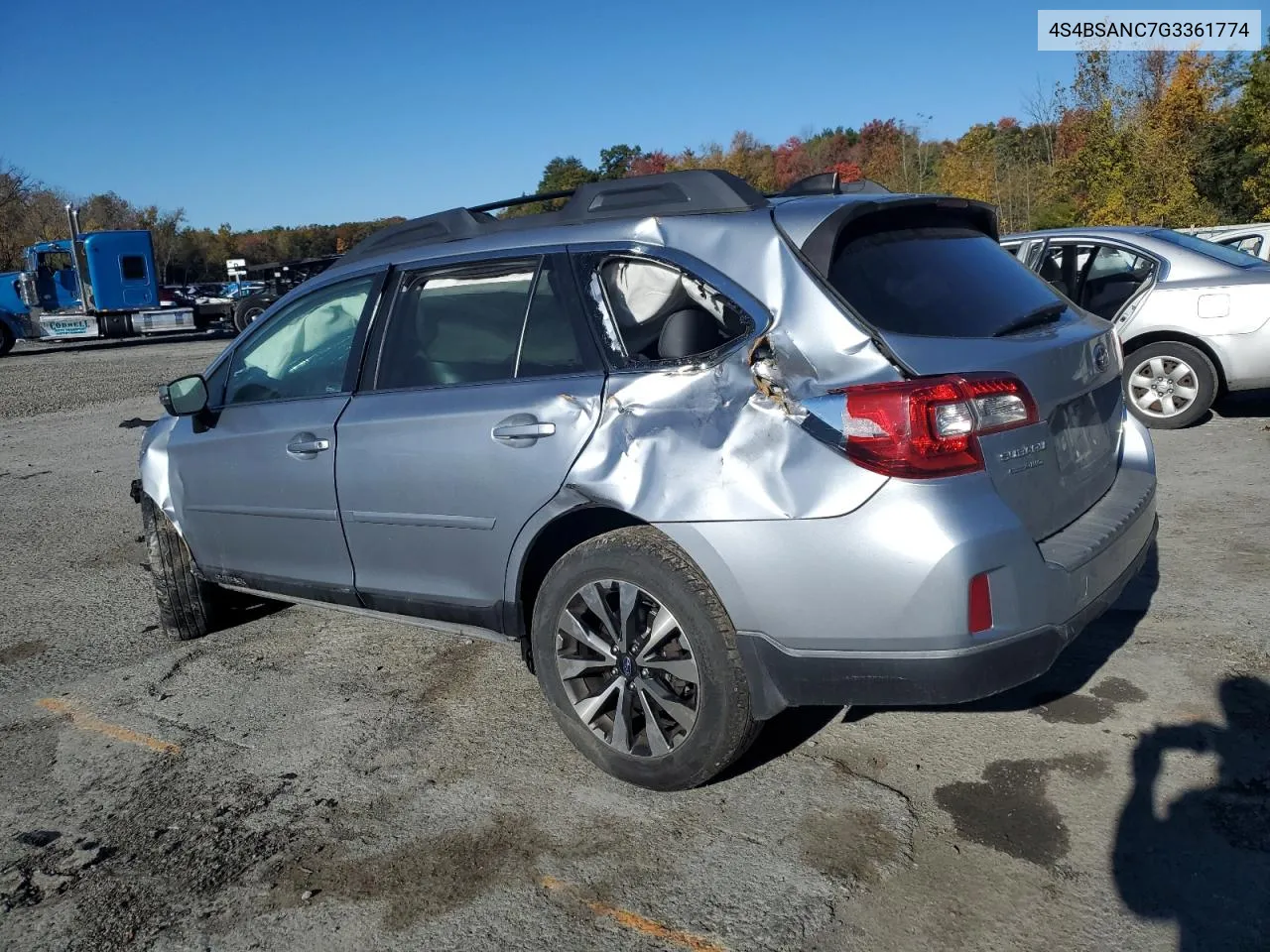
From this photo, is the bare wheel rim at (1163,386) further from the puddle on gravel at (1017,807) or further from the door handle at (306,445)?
the door handle at (306,445)

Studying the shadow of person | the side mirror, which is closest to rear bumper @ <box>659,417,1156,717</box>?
the shadow of person

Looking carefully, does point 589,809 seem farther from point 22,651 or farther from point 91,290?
point 91,290

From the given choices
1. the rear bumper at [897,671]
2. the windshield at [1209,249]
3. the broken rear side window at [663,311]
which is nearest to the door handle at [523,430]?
the broken rear side window at [663,311]

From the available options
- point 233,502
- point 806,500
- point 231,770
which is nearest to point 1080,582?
point 806,500

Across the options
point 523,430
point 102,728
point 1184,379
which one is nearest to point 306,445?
point 523,430

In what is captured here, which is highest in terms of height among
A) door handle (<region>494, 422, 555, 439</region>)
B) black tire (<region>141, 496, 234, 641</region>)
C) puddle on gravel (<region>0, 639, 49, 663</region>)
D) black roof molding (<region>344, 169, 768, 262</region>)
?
black roof molding (<region>344, 169, 768, 262</region>)

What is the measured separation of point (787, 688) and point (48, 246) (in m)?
31.1

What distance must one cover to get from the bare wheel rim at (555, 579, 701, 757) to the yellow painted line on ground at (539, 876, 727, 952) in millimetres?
585

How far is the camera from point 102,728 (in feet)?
13.5

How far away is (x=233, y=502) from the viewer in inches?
179

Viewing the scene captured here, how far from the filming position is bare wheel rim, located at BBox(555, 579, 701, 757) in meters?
3.19

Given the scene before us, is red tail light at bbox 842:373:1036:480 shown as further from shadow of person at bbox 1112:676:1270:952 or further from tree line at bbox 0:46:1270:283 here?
tree line at bbox 0:46:1270:283

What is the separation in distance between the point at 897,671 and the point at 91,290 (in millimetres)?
30566

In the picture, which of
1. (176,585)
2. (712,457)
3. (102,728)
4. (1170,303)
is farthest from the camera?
(1170,303)
